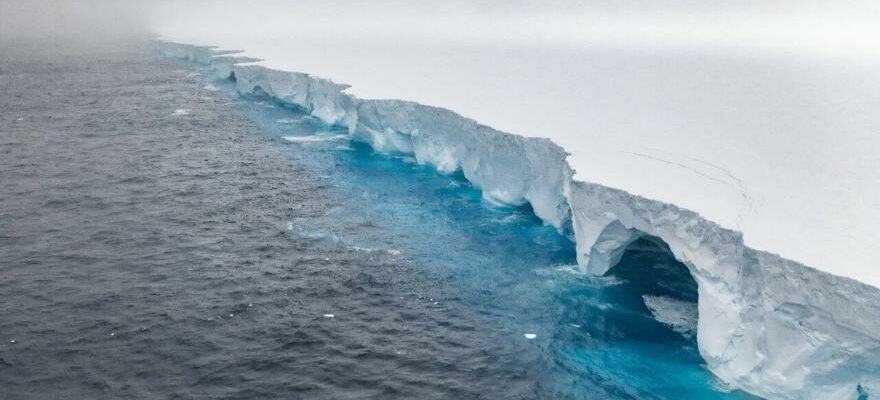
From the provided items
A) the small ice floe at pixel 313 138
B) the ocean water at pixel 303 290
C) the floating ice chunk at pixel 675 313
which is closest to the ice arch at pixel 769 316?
the ocean water at pixel 303 290

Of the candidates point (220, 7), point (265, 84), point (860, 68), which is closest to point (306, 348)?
point (265, 84)

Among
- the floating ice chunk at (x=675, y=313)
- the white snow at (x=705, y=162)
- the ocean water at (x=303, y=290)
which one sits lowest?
the ocean water at (x=303, y=290)

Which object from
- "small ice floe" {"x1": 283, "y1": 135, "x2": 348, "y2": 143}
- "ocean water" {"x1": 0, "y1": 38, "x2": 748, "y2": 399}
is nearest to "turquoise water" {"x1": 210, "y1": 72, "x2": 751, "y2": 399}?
"ocean water" {"x1": 0, "y1": 38, "x2": 748, "y2": 399}

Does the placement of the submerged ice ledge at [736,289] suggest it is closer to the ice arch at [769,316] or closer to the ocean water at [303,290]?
the ice arch at [769,316]

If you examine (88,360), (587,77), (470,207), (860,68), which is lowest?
(88,360)

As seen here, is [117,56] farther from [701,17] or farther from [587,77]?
[701,17]
